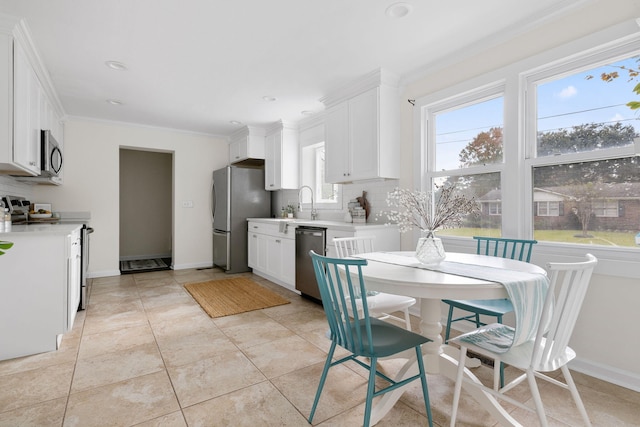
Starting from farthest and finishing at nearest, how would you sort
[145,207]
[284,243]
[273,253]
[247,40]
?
[145,207] < [273,253] < [284,243] < [247,40]

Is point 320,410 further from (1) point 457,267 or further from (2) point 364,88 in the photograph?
(2) point 364,88

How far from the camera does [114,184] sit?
5125 mm

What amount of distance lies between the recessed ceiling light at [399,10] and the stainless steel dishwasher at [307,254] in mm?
2038

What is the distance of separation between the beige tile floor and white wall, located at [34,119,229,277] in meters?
2.32

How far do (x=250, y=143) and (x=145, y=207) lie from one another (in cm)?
302

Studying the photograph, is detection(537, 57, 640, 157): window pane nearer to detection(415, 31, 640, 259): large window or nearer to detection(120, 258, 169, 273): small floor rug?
detection(415, 31, 640, 259): large window

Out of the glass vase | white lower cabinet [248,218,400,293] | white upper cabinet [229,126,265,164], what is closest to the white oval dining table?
the glass vase

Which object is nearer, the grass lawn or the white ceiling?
the grass lawn

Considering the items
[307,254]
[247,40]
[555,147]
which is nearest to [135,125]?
[247,40]

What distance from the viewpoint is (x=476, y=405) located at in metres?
1.80

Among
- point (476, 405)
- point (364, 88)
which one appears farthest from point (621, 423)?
point (364, 88)

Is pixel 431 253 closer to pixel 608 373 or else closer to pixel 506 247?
pixel 506 247

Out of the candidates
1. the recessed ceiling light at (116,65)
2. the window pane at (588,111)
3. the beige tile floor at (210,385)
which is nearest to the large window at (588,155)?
the window pane at (588,111)

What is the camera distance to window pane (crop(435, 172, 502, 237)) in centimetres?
275
